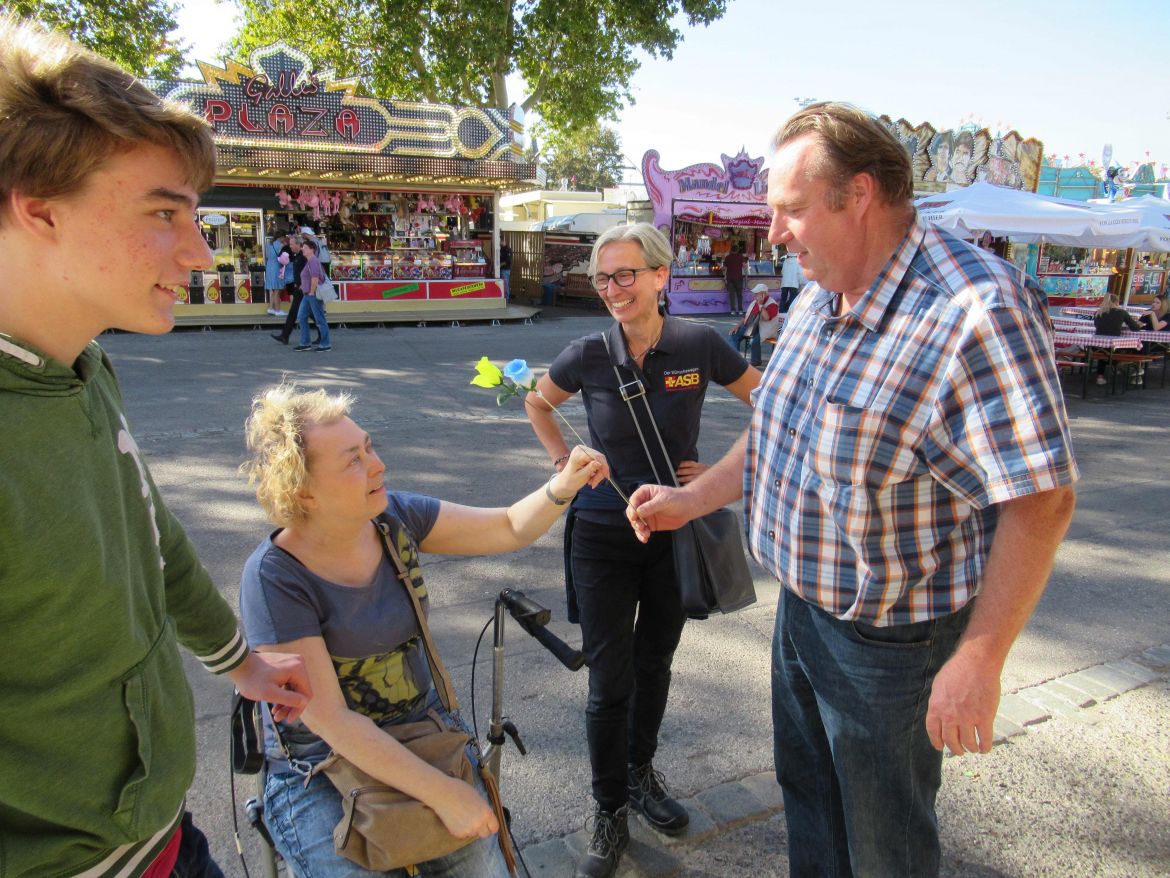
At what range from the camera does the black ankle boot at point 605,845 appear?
2.43m

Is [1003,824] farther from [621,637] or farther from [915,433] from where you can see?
[915,433]

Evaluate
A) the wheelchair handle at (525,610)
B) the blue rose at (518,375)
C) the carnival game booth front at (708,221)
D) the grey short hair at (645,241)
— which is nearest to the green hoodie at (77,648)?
the wheelchair handle at (525,610)

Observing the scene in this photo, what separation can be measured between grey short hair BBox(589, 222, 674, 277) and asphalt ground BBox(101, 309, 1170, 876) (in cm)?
189

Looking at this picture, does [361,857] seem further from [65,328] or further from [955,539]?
[955,539]

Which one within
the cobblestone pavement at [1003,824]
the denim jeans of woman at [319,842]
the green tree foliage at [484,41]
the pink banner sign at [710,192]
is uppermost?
the green tree foliage at [484,41]

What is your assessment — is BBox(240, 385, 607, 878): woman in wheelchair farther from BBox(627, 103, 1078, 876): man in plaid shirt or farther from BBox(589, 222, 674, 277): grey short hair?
BBox(589, 222, 674, 277): grey short hair

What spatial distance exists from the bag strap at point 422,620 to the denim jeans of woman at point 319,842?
359mm

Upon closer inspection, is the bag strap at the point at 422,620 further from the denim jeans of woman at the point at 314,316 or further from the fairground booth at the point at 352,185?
the fairground booth at the point at 352,185

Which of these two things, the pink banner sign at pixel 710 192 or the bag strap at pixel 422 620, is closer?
the bag strap at pixel 422 620

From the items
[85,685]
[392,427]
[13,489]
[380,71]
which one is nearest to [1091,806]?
[85,685]

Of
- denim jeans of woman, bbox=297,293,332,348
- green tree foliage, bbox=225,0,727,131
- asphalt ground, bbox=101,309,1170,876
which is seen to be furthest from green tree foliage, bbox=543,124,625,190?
asphalt ground, bbox=101,309,1170,876

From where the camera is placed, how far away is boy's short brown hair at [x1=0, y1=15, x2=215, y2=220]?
1.10 m

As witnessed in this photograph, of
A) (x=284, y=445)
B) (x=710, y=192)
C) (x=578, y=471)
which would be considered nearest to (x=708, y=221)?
(x=710, y=192)

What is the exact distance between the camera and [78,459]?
3.96 ft
